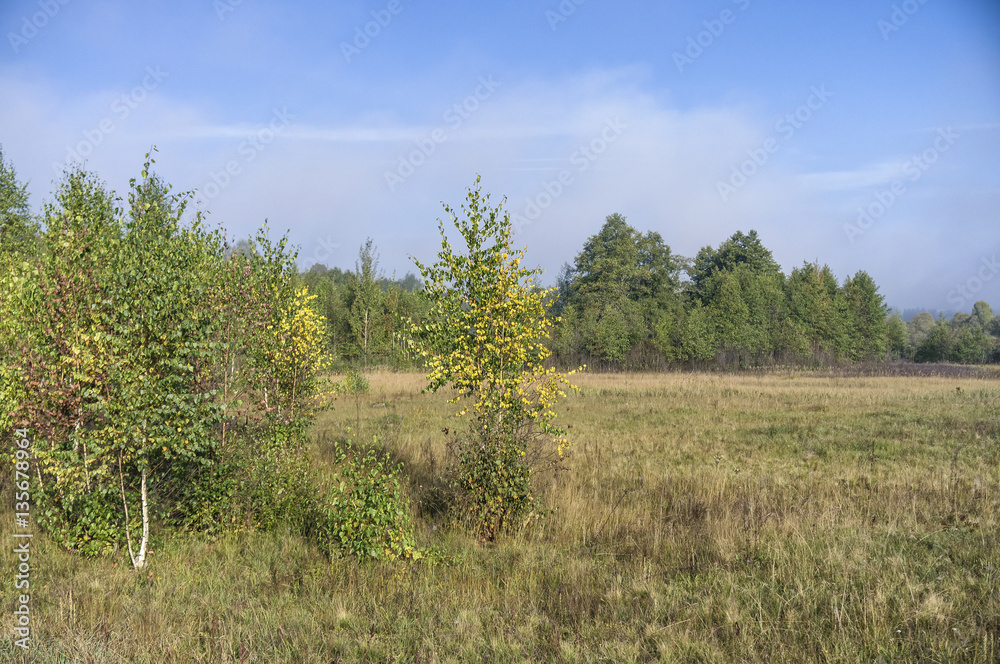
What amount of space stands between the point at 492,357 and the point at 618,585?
3.27 meters

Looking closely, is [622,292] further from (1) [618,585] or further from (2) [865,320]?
(1) [618,585]

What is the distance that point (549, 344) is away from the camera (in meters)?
46.2

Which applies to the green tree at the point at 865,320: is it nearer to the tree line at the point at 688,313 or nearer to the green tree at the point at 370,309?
the tree line at the point at 688,313

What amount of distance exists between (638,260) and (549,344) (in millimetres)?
17886

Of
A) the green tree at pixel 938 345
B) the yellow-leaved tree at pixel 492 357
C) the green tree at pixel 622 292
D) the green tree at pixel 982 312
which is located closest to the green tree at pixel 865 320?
the green tree at pixel 938 345

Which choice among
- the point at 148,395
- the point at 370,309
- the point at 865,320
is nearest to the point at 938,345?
the point at 865,320

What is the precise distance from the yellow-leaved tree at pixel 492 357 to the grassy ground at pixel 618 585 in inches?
24.6

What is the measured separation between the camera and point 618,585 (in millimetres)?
5832

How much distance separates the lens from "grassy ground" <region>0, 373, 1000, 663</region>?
15.2 ft

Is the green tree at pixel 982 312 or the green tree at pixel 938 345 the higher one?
the green tree at pixel 982 312

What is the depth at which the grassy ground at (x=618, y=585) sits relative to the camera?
464 cm

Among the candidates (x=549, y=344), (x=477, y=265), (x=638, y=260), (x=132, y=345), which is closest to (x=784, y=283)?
(x=638, y=260)

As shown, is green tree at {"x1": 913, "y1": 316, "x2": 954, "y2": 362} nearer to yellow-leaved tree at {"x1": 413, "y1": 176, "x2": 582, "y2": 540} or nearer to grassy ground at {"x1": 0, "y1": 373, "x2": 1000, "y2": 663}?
grassy ground at {"x1": 0, "y1": 373, "x2": 1000, "y2": 663}

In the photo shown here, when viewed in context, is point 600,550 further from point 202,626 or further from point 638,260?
point 638,260
